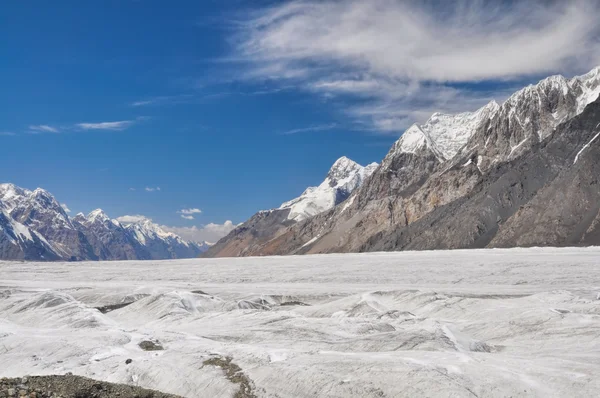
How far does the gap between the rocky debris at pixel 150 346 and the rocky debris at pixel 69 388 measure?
762 centimetres

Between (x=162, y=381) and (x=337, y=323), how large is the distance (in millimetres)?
11634

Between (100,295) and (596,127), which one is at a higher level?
(596,127)

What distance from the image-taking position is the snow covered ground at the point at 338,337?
1752 cm

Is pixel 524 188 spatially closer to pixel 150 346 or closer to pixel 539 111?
pixel 539 111

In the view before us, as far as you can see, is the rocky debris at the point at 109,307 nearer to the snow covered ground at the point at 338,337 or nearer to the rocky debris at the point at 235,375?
the snow covered ground at the point at 338,337

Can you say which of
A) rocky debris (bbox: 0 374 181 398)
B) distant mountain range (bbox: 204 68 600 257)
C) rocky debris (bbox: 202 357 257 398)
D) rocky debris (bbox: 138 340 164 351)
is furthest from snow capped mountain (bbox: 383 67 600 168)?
rocky debris (bbox: 0 374 181 398)

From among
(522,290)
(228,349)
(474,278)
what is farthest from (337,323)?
(474,278)

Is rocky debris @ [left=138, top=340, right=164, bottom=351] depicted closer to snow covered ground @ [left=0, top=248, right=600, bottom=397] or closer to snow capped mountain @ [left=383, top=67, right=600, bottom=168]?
snow covered ground @ [left=0, top=248, right=600, bottom=397]

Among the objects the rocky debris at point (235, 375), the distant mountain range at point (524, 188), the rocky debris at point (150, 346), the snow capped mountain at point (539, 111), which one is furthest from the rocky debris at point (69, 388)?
the snow capped mountain at point (539, 111)

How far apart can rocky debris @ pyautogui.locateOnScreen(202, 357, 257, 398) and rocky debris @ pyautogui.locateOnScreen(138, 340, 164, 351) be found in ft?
15.8

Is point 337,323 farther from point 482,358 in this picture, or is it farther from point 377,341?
point 482,358

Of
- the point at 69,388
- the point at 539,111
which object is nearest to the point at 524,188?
the point at 539,111

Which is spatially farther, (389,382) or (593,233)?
(593,233)

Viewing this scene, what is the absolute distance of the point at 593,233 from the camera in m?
106
